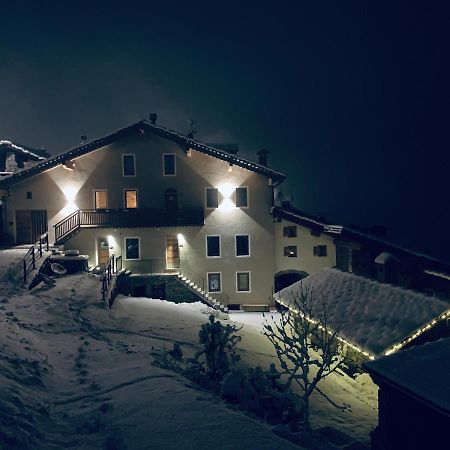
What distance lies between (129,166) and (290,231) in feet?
42.4

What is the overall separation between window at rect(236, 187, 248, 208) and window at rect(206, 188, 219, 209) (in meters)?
1.57

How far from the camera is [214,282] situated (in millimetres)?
28969

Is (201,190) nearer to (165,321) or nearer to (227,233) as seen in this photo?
(227,233)

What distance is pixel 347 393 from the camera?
52.3ft

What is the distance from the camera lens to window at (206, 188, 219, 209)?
28828 millimetres

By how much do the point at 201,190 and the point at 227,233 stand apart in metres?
3.75

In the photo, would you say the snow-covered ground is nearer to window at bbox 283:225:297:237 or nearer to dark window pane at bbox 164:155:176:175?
window at bbox 283:225:297:237

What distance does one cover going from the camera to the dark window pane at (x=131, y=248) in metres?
28.2

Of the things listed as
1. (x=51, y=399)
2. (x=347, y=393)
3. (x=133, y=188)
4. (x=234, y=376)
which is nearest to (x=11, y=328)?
(x=51, y=399)

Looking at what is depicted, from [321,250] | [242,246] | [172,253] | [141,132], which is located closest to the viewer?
[321,250]

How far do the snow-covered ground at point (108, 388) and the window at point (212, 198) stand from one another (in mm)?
10681

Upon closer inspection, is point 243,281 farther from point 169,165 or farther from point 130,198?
point 130,198

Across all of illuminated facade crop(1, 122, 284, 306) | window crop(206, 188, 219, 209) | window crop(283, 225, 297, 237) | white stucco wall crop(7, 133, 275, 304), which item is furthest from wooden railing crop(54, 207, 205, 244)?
window crop(283, 225, 297, 237)

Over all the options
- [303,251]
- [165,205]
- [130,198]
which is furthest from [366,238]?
[130,198]
